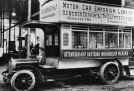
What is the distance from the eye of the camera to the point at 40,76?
326 inches

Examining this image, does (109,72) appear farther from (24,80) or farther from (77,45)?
(24,80)

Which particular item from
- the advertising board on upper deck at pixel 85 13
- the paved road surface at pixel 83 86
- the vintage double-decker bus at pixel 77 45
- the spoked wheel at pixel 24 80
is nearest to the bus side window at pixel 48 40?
the vintage double-decker bus at pixel 77 45

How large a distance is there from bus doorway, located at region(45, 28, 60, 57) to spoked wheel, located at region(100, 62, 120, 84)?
205cm

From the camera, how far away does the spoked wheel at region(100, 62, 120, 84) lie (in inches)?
371

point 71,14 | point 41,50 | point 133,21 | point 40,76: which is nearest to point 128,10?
point 133,21

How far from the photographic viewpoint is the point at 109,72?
9594 millimetres

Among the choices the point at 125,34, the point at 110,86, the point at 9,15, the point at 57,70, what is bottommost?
the point at 110,86

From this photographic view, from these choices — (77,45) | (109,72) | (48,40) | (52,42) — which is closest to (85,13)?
(77,45)

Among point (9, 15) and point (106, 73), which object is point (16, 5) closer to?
point (9, 15)

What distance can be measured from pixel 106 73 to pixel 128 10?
9.91 ft

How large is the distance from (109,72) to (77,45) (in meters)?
1.80

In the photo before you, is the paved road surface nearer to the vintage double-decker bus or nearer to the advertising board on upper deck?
the vintage double-decker bus

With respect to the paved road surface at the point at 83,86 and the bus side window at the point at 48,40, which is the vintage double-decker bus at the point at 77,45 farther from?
the paved road surface at the point at 83,86

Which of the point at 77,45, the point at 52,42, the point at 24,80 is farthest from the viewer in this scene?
the point at 52,42
